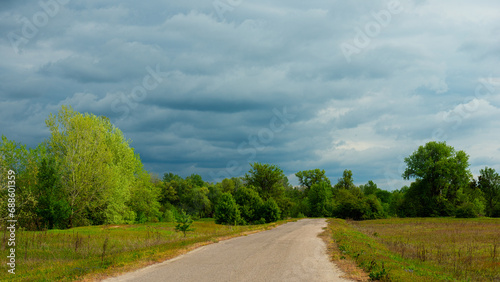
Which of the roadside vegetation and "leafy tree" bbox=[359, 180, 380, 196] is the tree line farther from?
"leafy tree" bbox=[359, 180, 380, 196]

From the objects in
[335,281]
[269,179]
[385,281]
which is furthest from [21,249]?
[269,179]

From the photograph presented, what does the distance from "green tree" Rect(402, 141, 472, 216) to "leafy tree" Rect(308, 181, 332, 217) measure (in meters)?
21.4

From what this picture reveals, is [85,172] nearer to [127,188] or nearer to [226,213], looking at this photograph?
[127,188]

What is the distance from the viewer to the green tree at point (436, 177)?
76.3 m

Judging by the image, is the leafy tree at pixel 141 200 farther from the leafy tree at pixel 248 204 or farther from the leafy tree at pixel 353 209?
the leafy tree at pixel 353 209

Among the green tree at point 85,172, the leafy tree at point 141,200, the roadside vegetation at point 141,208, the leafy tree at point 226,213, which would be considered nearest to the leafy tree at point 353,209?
the roadside vegetation at point 141,208

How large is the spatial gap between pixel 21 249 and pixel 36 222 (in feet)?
65.6

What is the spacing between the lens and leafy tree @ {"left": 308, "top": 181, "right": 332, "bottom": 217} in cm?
9531

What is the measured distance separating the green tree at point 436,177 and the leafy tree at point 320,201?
21.4m

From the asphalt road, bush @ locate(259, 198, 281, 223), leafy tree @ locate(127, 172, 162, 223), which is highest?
leafy tree @ locate(127, 172, 162, 223)

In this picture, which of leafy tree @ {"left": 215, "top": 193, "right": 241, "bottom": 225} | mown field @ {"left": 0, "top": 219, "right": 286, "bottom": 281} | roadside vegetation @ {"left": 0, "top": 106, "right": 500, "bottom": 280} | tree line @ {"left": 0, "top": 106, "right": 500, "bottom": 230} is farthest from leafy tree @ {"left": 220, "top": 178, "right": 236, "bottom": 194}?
mown field @ {"left": 0, "top": 219, "right": 286, "bottom": 281}

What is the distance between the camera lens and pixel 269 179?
80250mm

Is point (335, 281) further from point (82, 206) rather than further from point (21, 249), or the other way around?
point (82, 206)

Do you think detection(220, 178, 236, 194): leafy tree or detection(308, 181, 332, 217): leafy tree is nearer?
detection(308, 181, 332, 217): leafy tree
